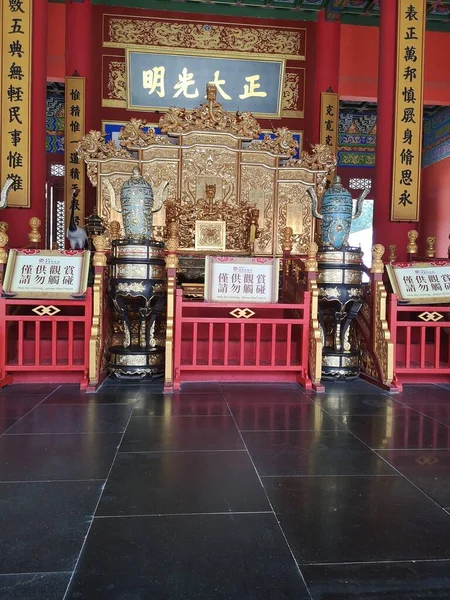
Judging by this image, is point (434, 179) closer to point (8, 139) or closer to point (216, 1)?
point (216, 1)

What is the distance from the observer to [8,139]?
175 inches

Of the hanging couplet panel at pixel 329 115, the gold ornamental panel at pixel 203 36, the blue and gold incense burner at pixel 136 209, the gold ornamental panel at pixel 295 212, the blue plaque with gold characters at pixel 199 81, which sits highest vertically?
the gold ornamental panel at pixel 203 36

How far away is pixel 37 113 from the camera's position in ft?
15.0

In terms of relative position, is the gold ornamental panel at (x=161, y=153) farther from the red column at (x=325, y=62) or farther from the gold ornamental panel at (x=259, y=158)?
the red column at (x=325, y=62)

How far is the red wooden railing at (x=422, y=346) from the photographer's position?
3.42 metres

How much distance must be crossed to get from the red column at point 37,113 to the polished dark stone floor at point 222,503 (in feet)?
8.40

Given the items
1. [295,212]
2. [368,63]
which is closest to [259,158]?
[295,212]

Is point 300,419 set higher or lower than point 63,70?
lower

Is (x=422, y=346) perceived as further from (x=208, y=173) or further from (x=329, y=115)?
(x=329, y=115)

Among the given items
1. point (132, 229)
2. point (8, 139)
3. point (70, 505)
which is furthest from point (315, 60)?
point (70, 505)

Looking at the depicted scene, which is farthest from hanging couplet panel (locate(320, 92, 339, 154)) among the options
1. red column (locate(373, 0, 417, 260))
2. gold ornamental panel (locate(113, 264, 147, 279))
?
gold ornamental panel (locate(113, 264, 147, 279))

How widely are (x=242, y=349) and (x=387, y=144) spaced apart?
3025 millimetres

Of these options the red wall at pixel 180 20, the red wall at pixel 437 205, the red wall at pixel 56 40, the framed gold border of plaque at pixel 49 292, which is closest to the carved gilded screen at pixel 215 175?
the red wall at pixel 180 20

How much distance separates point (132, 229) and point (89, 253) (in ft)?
1.13
